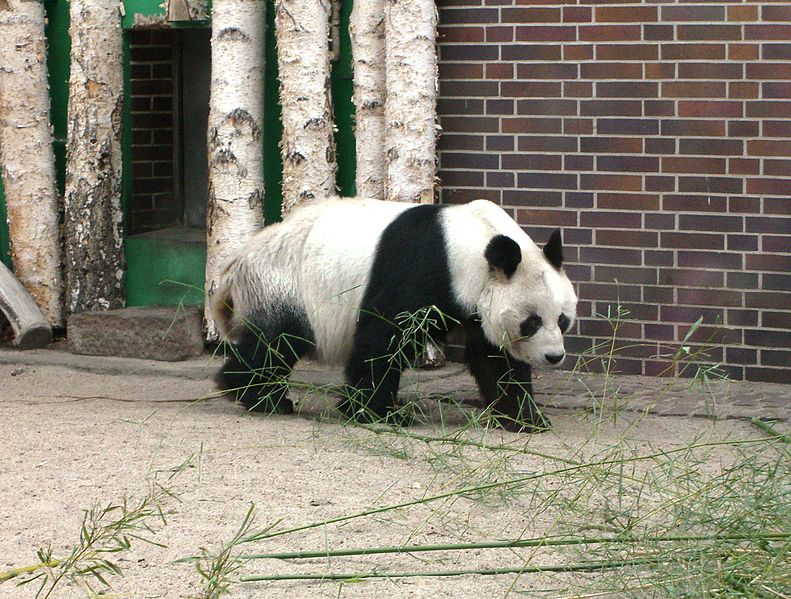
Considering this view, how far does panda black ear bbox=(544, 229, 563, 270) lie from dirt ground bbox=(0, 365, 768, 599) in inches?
31.0

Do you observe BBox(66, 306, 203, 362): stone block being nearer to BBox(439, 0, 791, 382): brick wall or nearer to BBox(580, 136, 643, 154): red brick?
BBox(439, 0, 791, 382): brick wall

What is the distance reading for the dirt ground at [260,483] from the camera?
3.81 metres

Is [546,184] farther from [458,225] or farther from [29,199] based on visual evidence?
[29,199]

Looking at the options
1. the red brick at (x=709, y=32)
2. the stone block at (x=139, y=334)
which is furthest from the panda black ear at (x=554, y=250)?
the stone block at (x=139, y=334)

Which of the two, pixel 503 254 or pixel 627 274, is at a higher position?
pixel 503 254

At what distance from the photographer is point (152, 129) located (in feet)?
27.7

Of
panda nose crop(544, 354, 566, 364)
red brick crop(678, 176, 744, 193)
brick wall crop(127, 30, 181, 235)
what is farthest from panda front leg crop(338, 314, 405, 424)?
brick wall crop(127, 30, 181, 235)

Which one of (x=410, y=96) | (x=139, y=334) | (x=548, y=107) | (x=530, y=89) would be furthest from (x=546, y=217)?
(x=139, y=334)

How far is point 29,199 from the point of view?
808 centimetres

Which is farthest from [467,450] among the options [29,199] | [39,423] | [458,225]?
[29,199]

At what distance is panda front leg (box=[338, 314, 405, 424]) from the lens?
5.79m

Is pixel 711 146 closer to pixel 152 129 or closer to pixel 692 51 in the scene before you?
pixel 692 51

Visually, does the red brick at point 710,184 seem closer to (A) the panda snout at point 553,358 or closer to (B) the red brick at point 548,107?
(B) the red brick at point 548,107

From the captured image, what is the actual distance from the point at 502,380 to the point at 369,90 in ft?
7.20
